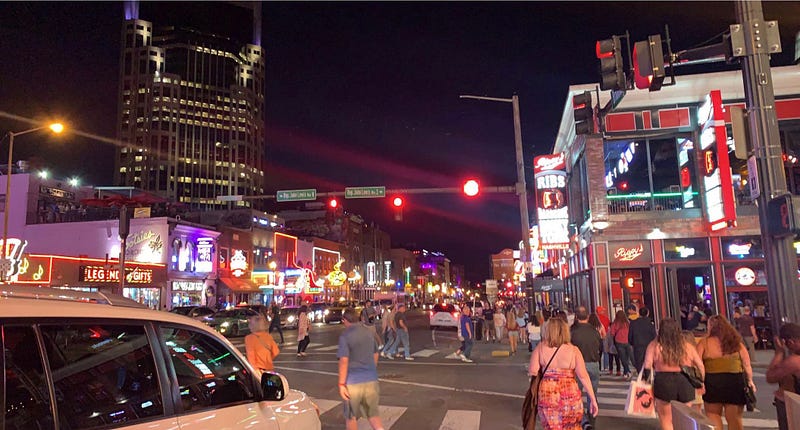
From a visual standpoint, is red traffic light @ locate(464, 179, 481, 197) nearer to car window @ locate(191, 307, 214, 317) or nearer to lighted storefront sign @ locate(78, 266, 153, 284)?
car window @ locate(191, 307, 214, 317)

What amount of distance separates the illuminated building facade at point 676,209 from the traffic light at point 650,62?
13756 millimetres

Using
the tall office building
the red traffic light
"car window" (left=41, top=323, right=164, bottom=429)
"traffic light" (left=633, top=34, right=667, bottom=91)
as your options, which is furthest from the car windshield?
the tall office building

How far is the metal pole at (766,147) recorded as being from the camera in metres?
6.29

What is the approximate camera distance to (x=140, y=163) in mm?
111562

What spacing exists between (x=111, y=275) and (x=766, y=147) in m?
34.9

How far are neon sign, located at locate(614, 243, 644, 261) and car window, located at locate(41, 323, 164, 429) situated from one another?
823 inches

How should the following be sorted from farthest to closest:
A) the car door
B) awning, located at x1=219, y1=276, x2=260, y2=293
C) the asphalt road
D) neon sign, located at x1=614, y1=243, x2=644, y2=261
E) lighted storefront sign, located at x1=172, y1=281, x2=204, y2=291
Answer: awning, located at x1=219, y1=276, x2=260, y2=293, lighted storefront sign, located at x1=172, y1=281, x2=204, y2=291, neon sign, located at x1=614, y1=243, x2=644, y2=261, the asphalt road, the car door

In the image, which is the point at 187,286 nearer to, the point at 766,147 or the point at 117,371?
the point at 766,147

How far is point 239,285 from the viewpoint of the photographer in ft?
143

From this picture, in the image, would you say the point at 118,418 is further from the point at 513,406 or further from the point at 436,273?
the point at 436,273

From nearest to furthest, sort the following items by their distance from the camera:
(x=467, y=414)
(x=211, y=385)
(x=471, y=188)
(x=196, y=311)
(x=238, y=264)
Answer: (x=211, y=385) → (x=467, y=414) → (x=471, y=188) → (x=196, y=311) → (x=238, y=264)

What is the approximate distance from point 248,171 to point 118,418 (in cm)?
12797

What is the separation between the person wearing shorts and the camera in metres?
6.45

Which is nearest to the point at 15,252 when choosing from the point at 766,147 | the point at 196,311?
the point at 196,311
